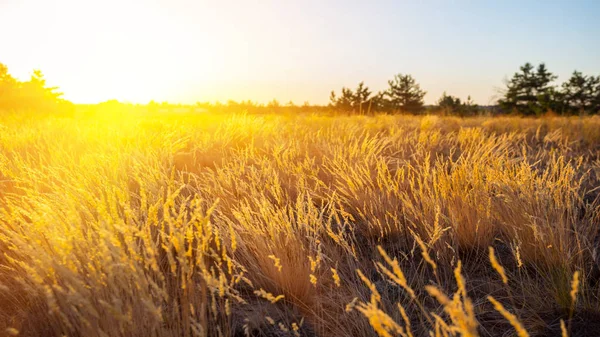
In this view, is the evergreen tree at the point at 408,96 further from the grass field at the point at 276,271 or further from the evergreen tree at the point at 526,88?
the grass field at the point at 276,271

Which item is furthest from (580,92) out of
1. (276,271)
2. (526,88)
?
(276,271)

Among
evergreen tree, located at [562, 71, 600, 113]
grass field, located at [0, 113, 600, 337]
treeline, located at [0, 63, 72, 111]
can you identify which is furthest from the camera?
evergreen tree, located at [562, 71, 600, 113]

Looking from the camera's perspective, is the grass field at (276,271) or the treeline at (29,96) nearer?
the grass field at (276,271)

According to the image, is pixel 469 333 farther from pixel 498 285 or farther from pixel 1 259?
pixel 1 259

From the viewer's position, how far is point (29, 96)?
541 inches

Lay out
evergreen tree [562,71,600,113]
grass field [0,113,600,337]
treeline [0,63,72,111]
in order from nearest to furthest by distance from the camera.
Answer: grass field [0,113,600,337], treeline [0,63,72,111], evergreen tree [562,71,600,113]

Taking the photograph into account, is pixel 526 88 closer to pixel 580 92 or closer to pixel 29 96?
pixel 580 92

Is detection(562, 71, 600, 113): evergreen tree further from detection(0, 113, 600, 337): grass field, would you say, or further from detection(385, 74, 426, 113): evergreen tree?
detection(0, 113, 600, 337): grass field

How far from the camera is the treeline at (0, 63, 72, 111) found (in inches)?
526

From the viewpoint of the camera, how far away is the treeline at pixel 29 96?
13367 mm

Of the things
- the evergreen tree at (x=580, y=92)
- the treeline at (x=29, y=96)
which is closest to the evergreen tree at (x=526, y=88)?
the evergreen tree at (x=580, y=92)

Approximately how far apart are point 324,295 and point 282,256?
274 mm

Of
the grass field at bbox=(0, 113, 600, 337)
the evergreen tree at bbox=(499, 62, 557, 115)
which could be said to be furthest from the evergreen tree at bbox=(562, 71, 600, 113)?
the grass field at bbox=(0, 113, 600, 337)

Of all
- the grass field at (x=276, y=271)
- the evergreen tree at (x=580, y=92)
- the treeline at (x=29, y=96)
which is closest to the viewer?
the grass field at (x=276, y=271)
